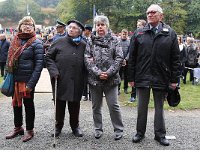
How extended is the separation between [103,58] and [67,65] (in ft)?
1.95

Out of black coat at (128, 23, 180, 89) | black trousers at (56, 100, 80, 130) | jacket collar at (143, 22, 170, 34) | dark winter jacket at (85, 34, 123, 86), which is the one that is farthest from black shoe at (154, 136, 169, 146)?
jacket collar at (143, 22, 170, 34)

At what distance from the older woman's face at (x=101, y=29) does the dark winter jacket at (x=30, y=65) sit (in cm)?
97

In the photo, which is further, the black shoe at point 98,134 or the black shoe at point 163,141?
the black shoe at point 98,134

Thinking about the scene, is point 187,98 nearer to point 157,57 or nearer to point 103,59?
point 157,57

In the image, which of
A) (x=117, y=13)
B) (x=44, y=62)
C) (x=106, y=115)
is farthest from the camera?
(x=117, y=13)

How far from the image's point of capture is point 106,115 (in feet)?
23.0

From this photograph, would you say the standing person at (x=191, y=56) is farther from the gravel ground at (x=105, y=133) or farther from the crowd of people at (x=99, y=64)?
the crowd of people at (x=99, y=64)

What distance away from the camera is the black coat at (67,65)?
17.1 ft

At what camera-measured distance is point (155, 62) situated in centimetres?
497

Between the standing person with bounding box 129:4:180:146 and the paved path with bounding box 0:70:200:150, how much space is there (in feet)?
0.91

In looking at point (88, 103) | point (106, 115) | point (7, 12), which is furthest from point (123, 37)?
point (7, 12)

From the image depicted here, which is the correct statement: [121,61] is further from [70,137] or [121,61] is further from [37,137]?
[37,137]

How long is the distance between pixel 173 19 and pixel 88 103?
39770mm

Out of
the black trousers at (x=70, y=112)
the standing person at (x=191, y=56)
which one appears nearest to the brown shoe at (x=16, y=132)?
the black trousers at (x=70, y=112)
